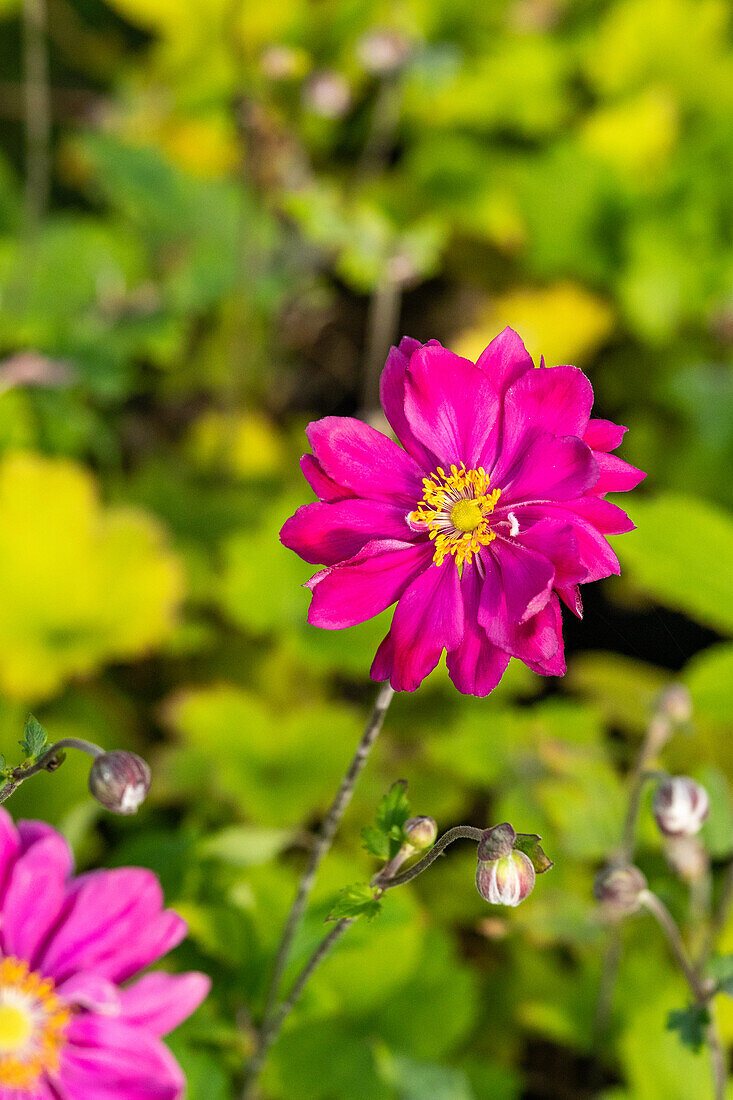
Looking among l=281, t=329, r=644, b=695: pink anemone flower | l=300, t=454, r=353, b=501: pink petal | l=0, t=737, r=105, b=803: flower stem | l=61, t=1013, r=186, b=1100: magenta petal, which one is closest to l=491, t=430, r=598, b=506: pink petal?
l=281, t=329, r=644, b=695: pink anemone flower

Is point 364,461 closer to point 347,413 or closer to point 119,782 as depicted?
point 119,782

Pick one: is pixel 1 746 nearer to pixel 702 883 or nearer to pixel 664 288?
pixel 702 883

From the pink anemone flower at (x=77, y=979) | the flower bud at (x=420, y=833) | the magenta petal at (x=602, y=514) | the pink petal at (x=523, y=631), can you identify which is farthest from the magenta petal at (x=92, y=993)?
the magenta petal at (x=602, y=514)

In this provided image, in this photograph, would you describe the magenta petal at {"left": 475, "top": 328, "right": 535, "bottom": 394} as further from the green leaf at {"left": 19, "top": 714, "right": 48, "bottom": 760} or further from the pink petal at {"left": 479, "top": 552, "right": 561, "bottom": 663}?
the green leaf at {"left": 19, "top": 714, "right": 48, "bottom": 760}

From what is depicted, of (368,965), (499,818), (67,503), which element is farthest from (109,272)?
(368,965)

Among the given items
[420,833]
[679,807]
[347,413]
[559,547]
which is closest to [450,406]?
[559,547]
